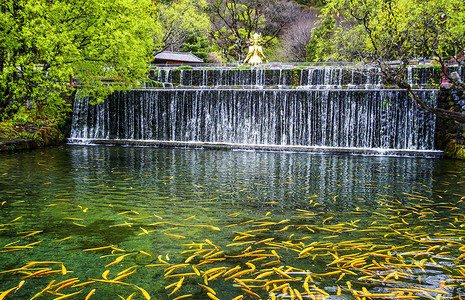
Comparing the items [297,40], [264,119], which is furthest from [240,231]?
[297,40]

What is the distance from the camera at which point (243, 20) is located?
40562 millimetres

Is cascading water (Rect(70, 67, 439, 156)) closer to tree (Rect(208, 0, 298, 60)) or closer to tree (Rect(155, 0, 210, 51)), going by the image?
tree (Rect(155, 0, 210, 51))

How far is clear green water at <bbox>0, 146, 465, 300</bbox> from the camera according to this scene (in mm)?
2643

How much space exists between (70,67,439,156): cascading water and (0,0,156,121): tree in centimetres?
439

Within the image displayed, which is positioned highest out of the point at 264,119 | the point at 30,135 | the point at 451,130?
the point at 264,119

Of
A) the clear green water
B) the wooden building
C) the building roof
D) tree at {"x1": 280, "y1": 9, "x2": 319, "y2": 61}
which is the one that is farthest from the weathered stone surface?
the building roof

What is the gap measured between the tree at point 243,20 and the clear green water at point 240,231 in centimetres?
3258

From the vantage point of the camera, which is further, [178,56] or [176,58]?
[178,56]

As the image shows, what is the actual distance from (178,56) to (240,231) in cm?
3479

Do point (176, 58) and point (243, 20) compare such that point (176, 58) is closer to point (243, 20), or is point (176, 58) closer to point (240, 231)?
point (243, 20)

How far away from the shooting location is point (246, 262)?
2982 millimetres

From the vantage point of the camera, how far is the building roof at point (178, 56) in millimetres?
36062

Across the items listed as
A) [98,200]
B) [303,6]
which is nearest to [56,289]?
[98,200]

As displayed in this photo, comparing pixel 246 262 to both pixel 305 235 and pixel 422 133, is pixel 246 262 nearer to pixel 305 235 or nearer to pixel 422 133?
pixel 305 235
